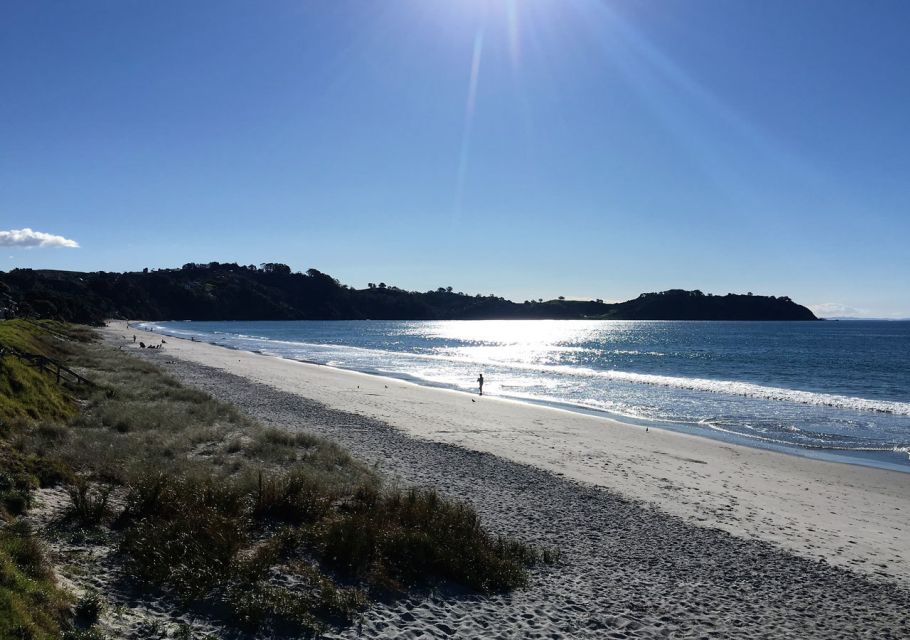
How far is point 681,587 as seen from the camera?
837cm

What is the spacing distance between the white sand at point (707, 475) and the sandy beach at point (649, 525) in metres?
0.07

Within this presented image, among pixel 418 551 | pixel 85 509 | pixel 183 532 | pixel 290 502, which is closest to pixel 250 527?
pixel 290 502

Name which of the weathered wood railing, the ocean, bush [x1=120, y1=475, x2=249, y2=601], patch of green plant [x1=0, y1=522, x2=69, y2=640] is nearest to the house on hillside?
the ocean

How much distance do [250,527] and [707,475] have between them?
1303 centimetres

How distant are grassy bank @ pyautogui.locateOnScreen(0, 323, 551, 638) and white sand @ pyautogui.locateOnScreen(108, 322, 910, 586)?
19.0ft

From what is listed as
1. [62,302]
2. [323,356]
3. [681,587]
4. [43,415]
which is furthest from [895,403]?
[62,302]

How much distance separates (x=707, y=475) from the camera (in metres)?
16.4

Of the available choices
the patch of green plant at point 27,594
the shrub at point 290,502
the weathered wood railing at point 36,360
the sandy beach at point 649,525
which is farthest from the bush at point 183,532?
the weathered wood railing at point 36,360

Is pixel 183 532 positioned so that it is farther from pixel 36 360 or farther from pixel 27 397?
pixel 36 360

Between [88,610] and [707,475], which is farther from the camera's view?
[707,475]

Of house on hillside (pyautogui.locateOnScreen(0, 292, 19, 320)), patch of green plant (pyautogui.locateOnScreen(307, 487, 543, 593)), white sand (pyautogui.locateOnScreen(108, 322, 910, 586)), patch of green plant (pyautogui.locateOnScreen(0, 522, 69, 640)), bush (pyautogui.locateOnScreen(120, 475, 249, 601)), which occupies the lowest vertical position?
white sand (pyautogui.locateOnScreen(108, 322, 910, 586))

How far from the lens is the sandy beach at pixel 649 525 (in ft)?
24.0

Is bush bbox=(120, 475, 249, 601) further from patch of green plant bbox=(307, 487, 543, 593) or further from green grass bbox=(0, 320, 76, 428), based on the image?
green grass bbox=(0, 320, 76, 428)

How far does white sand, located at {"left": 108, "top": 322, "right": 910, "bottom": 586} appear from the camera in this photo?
11461 millimetres
